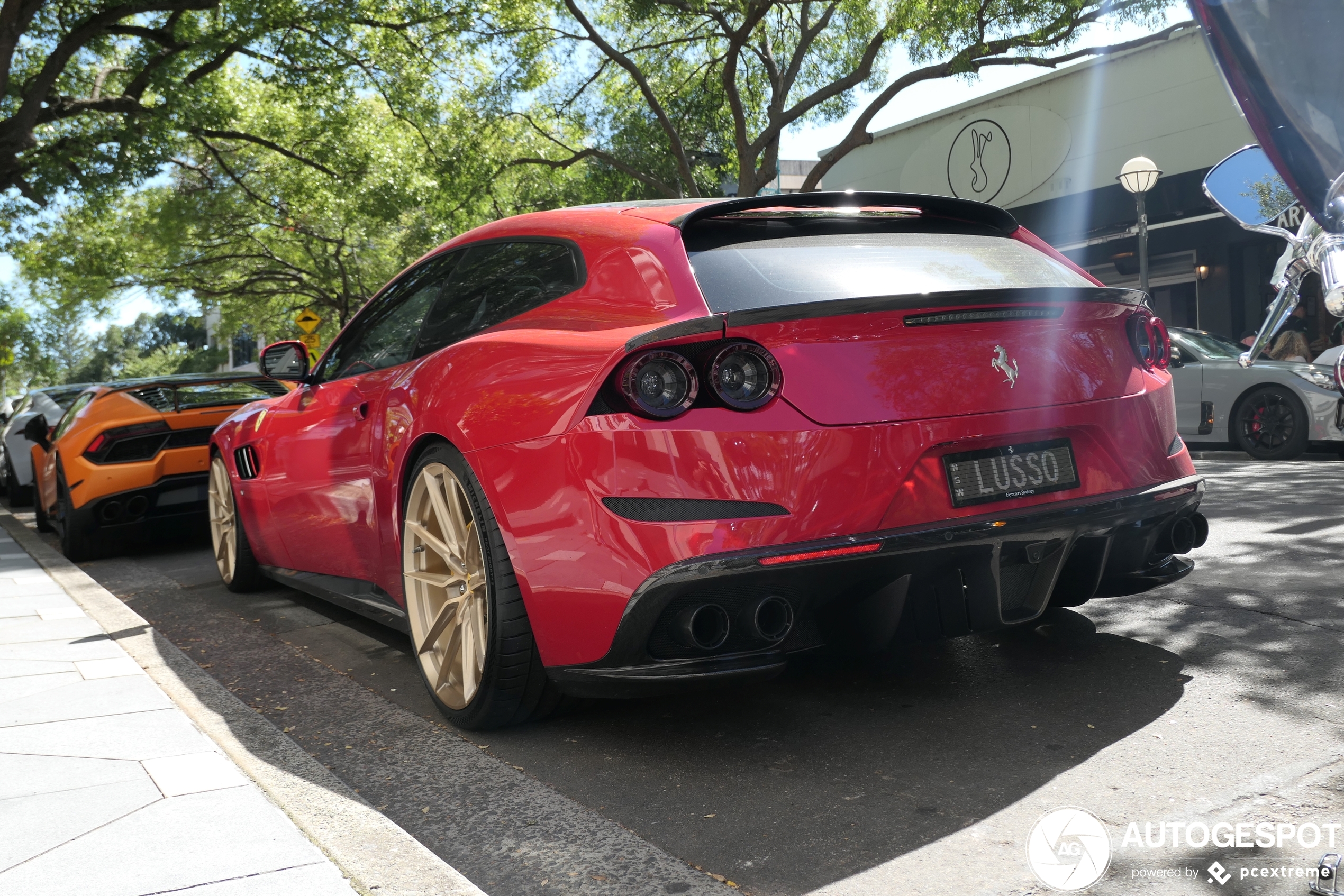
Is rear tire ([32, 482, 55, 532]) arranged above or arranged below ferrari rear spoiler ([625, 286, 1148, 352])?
below

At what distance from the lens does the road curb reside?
2.49m

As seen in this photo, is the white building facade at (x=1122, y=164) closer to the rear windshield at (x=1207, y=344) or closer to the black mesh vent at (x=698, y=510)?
the rear windshield at (x=1207, y=344)

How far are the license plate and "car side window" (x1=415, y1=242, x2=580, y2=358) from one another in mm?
1241

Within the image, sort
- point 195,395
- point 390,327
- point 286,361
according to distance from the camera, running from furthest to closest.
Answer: point 195,395 → point 286,361 → point 390,327

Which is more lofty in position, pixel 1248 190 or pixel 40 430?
pixel 1248 190

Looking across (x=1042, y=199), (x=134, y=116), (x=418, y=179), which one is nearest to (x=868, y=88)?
(x=1042, y=199)

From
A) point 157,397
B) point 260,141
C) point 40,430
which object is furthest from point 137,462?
point 260,141

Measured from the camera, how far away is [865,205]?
369 centimetres

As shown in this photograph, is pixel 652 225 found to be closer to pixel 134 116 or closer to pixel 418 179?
pixel 134 116

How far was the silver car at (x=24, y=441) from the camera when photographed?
44.5 feet

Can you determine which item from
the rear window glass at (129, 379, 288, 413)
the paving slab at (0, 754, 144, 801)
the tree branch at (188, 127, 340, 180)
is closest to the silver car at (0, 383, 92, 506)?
the tree branch at (188, 127, 340, 180)

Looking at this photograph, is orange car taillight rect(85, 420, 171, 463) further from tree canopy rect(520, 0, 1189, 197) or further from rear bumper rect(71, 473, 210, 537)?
tree canopy rect(520, 0, 1189, 197)

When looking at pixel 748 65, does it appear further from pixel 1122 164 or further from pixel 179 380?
pixel 179 380

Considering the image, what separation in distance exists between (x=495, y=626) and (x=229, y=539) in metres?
3.71
